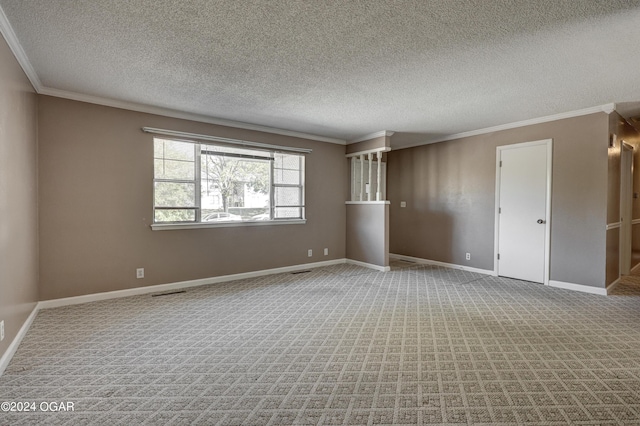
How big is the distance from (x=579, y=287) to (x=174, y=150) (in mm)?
6104

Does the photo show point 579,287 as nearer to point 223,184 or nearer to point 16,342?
point 223,184

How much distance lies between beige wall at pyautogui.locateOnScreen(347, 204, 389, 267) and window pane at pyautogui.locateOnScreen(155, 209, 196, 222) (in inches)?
122

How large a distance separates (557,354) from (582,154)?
10.6 ft

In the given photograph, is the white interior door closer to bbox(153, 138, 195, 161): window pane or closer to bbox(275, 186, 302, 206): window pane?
bbox(275, 186, 302, 206): window pane

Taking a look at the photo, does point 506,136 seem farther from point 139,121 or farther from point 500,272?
point 139,121

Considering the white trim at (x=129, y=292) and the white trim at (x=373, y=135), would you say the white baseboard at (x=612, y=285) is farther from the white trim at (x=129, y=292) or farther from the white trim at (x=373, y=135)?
the white trim at (x=373, y=135)

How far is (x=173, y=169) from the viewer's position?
15.0 feet

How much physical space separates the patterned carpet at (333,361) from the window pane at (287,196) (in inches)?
79.4

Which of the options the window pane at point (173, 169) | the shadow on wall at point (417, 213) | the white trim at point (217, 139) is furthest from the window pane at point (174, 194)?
the shadow on wall at point (417, 213)

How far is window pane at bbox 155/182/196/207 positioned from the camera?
4465mm

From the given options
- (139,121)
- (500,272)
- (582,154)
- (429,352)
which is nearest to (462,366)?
(429,352)

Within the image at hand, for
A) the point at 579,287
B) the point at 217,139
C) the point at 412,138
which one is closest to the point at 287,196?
the point at 217,139

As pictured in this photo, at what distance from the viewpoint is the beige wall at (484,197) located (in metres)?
4.35

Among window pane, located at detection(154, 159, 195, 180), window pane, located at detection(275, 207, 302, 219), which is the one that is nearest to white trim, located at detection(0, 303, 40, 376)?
window pane, located at detection(154, 159, 195, 180)
